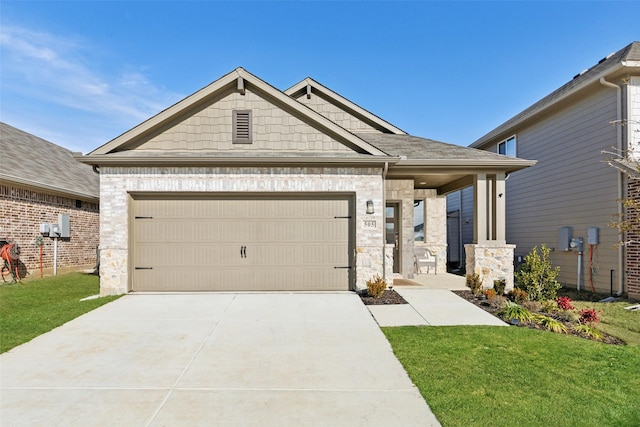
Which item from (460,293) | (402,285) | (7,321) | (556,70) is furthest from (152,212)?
(556,70)

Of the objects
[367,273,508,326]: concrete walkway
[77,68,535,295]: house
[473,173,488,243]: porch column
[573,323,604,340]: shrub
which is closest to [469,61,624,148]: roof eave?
[473,173,488,243]: porch column

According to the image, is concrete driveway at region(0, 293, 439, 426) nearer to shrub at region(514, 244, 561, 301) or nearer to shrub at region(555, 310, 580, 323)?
shrub at region(555, 310, 580, 323)

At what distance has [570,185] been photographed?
1163cm

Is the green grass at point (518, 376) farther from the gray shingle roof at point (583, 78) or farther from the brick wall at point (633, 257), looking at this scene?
the gray shingle roof at point (583, 78)

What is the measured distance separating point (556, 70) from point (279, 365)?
15.7 meters

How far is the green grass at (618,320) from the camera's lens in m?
6.57

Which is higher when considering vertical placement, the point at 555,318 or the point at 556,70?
the point at 556,70

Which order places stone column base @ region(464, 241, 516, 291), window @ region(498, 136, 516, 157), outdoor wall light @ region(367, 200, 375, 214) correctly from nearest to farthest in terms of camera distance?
outdoor wall light @ region(367, 200, 375, 214)
stone column base @ region(464, 241, 516, 291)
window @ region(498, 136, 516, 157)

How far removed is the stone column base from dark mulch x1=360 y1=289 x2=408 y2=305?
8.84 feet

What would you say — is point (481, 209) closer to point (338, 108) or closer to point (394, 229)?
point (394, 229)

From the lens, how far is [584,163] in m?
11.0

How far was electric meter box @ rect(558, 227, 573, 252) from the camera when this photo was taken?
1155cm

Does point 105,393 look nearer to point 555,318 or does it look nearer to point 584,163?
point 555,318

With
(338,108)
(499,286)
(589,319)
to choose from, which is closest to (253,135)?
(338,108)
